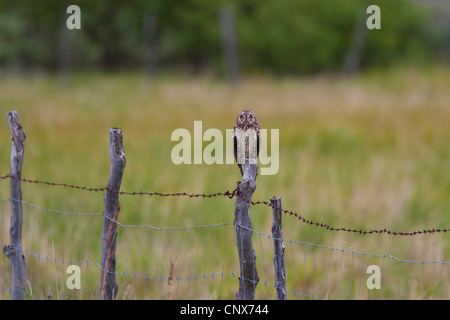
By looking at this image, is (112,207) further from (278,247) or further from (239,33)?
(239,33)

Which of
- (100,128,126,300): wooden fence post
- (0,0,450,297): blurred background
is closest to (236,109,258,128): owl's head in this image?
(100,128,126,300): wooden fence post

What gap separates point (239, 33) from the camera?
2211 cm

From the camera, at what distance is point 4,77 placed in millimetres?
19531

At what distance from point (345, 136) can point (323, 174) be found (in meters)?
1.73

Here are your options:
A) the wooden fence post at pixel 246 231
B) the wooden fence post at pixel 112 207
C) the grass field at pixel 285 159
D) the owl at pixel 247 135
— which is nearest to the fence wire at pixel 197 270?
the grass field at pixel 285 159

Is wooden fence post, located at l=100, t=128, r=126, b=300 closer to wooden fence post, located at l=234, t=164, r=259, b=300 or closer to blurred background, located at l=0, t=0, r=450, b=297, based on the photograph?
wooden fence post, located at l=234, t=164, r=259, b=300

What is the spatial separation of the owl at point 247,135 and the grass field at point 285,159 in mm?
1781

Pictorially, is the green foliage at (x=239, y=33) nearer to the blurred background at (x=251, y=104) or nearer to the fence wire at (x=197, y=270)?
the blurred background at (x=251, y=104)

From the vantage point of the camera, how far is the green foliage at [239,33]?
2167 cm

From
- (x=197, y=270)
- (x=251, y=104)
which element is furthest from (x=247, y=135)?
(x=251, y=104)

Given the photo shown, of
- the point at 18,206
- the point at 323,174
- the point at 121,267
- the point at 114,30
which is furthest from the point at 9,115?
the point at 114,30

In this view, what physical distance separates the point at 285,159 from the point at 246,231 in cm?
564

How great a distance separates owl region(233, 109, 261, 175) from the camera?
11.3ft

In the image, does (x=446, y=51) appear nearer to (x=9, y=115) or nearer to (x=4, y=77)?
(x=4, y=77)
